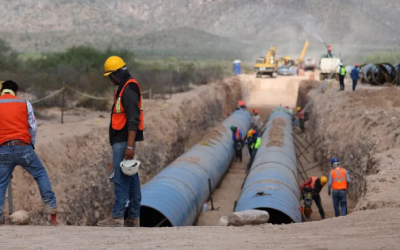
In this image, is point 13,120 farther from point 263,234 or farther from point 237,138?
point 237,138

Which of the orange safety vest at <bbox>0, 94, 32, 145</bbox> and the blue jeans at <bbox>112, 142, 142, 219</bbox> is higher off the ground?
the orange safety vest at <bbox>0, 94, 32, 145</bbox>

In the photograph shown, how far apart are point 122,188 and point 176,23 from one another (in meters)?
113

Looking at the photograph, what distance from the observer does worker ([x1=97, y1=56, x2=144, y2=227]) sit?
22.9ft

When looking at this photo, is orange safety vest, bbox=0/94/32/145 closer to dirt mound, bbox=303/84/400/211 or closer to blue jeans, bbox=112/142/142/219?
blue jeans, bbox=112/142/142/219

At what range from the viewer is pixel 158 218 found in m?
11.5

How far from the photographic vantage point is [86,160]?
14.1 meters

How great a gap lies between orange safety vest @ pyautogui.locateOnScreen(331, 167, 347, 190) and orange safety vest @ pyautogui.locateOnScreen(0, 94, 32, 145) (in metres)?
7.06

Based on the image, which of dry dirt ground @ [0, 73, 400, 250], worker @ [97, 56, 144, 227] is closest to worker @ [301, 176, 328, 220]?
dry dirt ground @ [0, 73, 400, 250]

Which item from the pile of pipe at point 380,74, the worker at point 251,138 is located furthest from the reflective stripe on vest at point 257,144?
the pile of pipe at point 380,74

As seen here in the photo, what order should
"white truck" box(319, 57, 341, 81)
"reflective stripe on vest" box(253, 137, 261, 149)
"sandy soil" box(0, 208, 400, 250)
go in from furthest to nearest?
"white truck" box(319, 57, 341, 81) → "reflective stripe on vest" box(253, 137, 261, 149) → "sandy soil" box(0, 208, 400, 250)

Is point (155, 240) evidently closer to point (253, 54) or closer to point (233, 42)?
point (253, 54)

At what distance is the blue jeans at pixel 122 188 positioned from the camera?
714 centimetres

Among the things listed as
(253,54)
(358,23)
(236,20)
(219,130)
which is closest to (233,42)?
(236,20)

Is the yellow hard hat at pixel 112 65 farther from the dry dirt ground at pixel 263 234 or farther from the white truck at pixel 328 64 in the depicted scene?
the white truck at pixel 328 64
